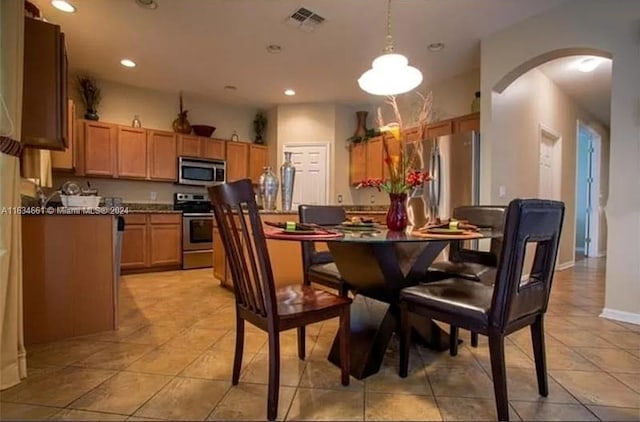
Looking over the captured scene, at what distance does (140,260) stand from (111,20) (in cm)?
281

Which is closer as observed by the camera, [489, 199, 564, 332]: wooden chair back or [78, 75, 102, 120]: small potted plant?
[489, 199, 564, 332]: wooden chair back

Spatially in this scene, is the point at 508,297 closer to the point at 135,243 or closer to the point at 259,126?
the point at 135,243

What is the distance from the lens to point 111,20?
3229 millimetres

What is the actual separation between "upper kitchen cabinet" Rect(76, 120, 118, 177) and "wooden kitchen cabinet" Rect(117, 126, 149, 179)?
72 millimetres

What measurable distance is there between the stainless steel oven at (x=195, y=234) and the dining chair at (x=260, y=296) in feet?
11.5

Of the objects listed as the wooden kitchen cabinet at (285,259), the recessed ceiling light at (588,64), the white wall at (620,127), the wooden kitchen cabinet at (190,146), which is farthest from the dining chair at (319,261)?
the recessed ceiling light at (588,64)

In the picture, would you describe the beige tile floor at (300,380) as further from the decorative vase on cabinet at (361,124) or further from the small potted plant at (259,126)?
the small potted plant at (259,126)

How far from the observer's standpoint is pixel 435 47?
3.73 metres

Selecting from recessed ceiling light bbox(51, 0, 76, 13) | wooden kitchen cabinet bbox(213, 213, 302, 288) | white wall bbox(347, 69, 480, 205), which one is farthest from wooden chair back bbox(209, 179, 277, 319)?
white wall bbox(347, 69, 480, 205)

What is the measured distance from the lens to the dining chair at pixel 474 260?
7.30 ft

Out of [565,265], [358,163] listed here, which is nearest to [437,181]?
[358,163]

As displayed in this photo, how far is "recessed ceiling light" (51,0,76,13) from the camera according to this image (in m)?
2.95

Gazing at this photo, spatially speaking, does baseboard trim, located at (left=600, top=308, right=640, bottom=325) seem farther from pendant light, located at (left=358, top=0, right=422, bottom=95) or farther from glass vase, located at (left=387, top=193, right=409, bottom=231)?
pendant light, located at (left=358, top=0, right=422, bottom=95)

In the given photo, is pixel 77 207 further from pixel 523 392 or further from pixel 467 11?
pixel 467 11
